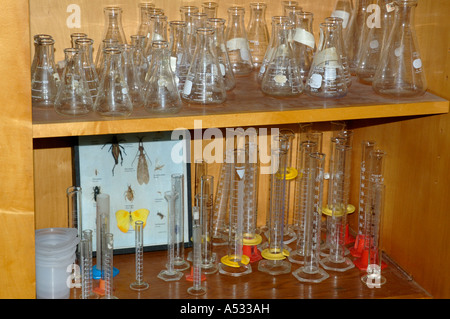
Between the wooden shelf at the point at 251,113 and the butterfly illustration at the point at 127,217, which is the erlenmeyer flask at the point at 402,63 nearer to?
the wooden shelf at the point at 251,113

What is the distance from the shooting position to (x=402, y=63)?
174 centimetres

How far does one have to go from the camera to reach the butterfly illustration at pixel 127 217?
6.40 ft

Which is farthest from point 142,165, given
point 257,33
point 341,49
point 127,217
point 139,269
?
point 341,49

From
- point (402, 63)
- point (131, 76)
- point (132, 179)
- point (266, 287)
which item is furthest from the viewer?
point (132, 179)

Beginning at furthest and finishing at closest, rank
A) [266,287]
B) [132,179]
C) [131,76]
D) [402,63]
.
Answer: [132,179], [266,287], [402,63], [131,76]

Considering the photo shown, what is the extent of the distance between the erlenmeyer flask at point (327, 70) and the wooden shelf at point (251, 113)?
3 centimetres

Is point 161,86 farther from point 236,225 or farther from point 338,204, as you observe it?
point 338,204

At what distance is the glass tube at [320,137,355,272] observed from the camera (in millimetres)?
1948

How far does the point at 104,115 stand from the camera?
59.0 inches

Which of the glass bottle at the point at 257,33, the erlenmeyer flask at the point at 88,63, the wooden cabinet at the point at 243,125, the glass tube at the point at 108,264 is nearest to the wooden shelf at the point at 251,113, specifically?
the wooden cabinet at the point at 243,125

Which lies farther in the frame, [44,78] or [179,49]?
[179,49]

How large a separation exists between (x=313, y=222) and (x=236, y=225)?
0.22 m

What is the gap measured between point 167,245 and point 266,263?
0.30m
